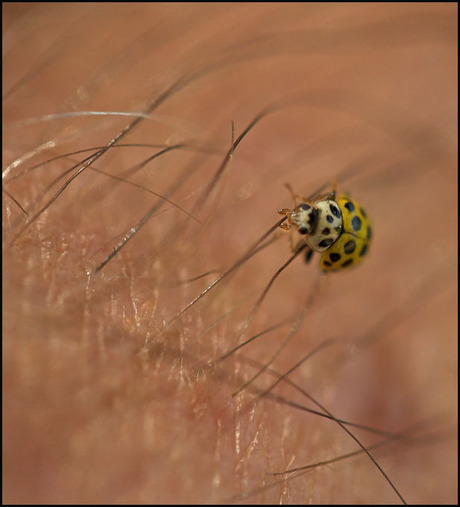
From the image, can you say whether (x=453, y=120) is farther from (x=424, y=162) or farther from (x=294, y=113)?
(x=294, y=113)

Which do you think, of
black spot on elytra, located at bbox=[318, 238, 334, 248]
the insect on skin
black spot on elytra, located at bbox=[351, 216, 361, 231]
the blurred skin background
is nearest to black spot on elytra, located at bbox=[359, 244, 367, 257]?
the insect on skin

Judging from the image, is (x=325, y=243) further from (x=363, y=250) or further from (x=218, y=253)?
(x=218, y=253)

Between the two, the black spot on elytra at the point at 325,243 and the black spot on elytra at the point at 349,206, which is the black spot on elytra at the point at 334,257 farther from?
the black spot on elytra at the point at 349,206

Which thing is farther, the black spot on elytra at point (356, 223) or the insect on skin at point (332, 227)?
the black spot on elytra at point (356, 223)

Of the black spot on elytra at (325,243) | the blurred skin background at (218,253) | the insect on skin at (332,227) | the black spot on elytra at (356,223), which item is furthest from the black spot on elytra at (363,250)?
the blurred skin background at (218,253)

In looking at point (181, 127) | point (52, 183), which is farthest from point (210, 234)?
point (52, 183)

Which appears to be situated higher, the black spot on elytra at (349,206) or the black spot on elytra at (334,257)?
the black spot on elytra at (349,206)

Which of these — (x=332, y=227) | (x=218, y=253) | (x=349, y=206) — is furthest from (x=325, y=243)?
(x=218, y=253)
